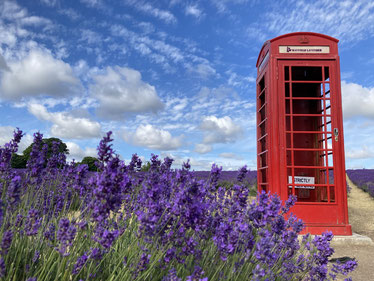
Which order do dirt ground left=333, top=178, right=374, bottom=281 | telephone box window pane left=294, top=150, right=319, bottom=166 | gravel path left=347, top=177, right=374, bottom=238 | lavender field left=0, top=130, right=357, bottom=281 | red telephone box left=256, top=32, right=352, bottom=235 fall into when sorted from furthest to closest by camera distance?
gravel path left=347, top=177, right=374, bottom=238, telephone box window pane left=294, top=150, right=319, bottom=166, red telephone box left=256, top=32, right=352, bottom=235, dirt ground left=333, top=178, right=374, bottom=281, lavender field left=0, top=130, right=357, bottom=281

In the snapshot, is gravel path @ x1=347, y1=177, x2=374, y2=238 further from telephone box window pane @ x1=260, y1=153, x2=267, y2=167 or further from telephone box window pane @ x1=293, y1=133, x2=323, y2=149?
telephone box window pane @ x1=260, y1=153, x2=267, y2=167

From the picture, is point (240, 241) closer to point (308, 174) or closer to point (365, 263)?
point (365, 263)

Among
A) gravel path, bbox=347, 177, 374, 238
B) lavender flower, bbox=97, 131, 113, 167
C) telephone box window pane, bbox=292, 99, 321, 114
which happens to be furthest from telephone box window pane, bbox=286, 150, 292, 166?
lavender flower, bbox=97, 131, 113, 167

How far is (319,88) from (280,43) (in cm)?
130

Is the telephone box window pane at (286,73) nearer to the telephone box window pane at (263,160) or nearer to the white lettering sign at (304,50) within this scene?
the white lettering sign at (304,50)

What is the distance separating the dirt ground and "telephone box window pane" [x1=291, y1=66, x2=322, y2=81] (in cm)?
320

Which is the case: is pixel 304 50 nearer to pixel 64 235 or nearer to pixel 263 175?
pixel 263 175

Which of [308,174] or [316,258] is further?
[308,174]

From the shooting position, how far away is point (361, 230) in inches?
298

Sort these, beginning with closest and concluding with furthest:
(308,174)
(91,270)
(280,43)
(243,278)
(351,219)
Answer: (91,270), (243,278), (280,43), (308,174), (351,219)

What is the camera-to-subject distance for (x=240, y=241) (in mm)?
2248

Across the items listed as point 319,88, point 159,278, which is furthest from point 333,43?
point 159,278

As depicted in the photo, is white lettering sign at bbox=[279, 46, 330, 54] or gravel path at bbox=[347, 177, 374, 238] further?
gravel path at bbox=[347, 177, 374, 238]

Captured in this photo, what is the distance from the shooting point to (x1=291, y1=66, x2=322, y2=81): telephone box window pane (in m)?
6.07
